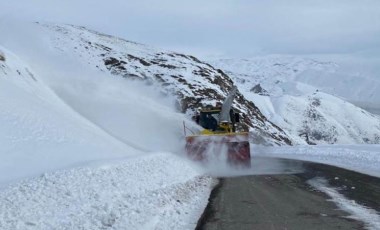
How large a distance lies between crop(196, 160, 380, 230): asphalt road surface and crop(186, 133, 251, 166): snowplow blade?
3.85 metres

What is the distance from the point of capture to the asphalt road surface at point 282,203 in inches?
386

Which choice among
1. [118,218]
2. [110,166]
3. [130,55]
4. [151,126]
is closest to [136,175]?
[110,166]

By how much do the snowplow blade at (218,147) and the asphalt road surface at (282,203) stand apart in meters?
3.85

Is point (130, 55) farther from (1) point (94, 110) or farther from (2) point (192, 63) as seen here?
(1) point (94, 110)

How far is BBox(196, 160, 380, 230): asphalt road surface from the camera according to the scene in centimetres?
980

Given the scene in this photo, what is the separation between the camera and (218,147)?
Answer: 22.6 meters

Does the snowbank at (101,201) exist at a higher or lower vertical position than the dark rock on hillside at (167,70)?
lower

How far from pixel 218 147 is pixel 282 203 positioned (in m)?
10.4

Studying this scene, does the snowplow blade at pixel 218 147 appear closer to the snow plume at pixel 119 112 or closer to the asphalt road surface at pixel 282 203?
the asphalt road surface at pixel 282 203

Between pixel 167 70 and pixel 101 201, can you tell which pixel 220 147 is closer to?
pixel 101 201

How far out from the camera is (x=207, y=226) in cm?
963

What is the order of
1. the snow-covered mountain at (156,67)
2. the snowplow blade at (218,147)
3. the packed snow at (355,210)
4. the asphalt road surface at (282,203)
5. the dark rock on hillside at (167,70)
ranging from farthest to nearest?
the snow-covered mountain at (156,67), the dark rock on hillside at (167,70), the snowplow blade at (218,147), the asphalt road surface at (282,203), the packed snow at (355,210)

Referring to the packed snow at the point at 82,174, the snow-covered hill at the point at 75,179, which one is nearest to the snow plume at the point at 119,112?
the packed snow at the point at 82,174

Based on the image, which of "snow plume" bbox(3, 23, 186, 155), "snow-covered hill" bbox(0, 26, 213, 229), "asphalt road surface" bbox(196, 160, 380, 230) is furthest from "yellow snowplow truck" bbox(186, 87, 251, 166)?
"snow plume" bbox(3, 23, 186, 155)
